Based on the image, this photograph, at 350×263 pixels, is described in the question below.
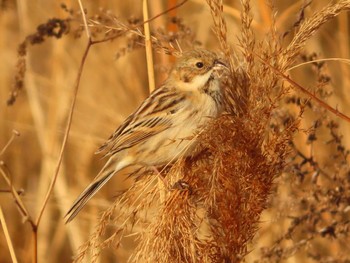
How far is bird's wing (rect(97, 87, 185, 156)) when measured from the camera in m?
3.57

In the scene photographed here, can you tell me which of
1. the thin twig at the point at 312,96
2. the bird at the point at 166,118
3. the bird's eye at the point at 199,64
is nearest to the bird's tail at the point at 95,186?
the bird at the point at 166,118

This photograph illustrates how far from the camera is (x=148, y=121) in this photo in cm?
358

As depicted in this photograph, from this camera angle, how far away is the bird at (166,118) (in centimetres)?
341

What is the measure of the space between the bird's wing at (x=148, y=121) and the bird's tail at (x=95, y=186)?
0.07 meters

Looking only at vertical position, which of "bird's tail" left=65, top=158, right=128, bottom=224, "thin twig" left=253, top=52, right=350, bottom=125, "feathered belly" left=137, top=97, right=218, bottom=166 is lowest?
"bird's tail" left=65, top=158, right=128, bottom=224

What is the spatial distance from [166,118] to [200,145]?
2.80 feet

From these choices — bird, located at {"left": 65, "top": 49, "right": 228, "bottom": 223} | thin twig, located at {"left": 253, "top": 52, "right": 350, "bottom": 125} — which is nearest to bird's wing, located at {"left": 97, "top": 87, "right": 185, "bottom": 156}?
bird, located at {"left": 65, "top": 49, "right": 228, "bottom": 223}

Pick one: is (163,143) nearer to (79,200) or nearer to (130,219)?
(79,200)

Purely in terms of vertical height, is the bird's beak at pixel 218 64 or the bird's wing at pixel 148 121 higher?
the bird's beak at pixel 218 64

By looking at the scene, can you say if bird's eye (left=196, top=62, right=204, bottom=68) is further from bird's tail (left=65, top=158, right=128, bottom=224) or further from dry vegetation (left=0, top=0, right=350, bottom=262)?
bird's tail (left=65, top=158, right=128, bottom=224)

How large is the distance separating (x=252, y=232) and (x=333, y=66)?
12.1 ft

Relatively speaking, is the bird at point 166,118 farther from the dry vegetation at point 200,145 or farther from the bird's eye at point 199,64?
the dry vegetation at point 200,145

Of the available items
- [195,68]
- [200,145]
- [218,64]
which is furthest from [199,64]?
[200,145]

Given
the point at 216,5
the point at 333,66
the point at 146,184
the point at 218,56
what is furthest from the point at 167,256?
the point at 333,66
